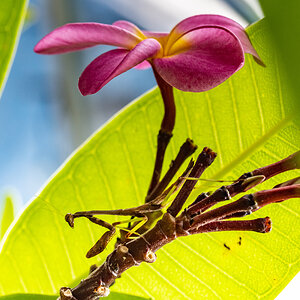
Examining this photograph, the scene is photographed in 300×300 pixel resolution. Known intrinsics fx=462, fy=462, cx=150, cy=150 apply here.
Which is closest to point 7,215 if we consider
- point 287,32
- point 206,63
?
point 206,63

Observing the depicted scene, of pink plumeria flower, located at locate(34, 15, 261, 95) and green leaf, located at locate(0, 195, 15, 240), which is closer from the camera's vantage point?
pink plumeria flower, located at locate(34, 15, 261, 95)

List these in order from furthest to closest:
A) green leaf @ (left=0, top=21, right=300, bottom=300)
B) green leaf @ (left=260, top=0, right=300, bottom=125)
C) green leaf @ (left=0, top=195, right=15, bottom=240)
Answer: green leaf @ (left=0, top=195, right=15, bottom=240) → green leaf @ (left=0, top=21, right=300, bottom=300) → green leaf @ (left=260, top=0, right=300, bottom=125)

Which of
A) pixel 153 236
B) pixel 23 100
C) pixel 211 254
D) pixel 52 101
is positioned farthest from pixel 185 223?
pixel 23 100

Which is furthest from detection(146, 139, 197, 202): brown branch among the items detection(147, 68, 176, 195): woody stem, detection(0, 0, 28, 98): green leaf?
detection(0, 0, 28, 98): green leaf

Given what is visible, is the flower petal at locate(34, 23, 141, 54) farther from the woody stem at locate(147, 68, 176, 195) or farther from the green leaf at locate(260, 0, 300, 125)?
the green leaf at locate(260, 0, 300, 125)

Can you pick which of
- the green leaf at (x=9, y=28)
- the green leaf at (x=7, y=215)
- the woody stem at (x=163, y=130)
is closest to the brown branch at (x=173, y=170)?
the woody stem at (x=163, y=130)

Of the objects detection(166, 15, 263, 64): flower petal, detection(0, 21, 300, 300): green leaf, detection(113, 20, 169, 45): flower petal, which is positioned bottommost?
detection(0, 21, 300, 300): green leaf
